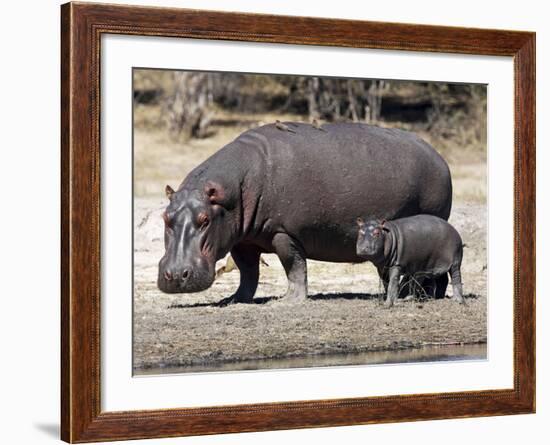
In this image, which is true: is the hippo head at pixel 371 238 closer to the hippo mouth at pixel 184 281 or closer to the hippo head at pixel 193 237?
the hippo head at pixel 193 237

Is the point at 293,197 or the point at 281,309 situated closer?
the point at 281,309

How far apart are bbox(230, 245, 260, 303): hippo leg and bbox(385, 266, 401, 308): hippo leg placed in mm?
1020

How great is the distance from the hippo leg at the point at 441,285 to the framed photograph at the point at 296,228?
2cm

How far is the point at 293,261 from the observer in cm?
1021

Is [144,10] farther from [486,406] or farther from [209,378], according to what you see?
[486,406]

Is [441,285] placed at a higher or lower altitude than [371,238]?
lower

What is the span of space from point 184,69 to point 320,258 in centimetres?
198

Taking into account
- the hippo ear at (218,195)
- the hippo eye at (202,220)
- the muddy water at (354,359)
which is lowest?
the muddy water at (354,359)

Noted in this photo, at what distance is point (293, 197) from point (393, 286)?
1.01 meters

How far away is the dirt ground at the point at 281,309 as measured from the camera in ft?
30.6

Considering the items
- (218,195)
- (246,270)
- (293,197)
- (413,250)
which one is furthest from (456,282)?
(218,195)

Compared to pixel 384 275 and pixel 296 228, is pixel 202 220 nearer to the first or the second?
pixel 296 228

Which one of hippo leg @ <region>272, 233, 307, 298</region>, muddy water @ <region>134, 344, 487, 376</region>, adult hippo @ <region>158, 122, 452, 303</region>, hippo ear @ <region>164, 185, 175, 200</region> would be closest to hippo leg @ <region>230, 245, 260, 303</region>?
adult hippo @ <region>158, 122, 452, 303</region>

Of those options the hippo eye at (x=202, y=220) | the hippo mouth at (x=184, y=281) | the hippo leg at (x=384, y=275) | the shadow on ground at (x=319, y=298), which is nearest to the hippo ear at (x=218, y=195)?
the hippo eye at (x=202, y=220)
